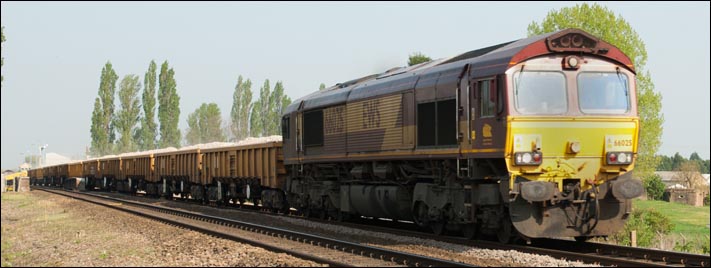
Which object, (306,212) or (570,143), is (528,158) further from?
(306,212)

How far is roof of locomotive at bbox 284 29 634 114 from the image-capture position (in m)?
15.4

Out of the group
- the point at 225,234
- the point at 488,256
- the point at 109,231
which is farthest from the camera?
the point at 109,231

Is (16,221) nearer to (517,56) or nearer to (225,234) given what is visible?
(225,234)

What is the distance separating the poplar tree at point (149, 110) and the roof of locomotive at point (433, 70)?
7110 cm

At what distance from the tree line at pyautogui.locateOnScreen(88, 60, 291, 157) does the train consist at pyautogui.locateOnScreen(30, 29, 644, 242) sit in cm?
7615

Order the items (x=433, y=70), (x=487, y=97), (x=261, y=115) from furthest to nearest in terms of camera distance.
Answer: (x=261, y=115) → (x=433, y=70) → (x=487, y=97)

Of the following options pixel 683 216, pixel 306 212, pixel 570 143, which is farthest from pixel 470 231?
pixel 683 216

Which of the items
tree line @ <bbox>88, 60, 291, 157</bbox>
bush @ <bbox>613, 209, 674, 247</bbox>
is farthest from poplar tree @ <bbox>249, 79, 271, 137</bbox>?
bush @ <bbox>613, 209, 674, 247</bbox>

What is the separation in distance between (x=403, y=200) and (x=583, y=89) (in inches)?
215

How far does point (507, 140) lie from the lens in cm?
1487

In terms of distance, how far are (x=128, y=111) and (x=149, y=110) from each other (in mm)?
3103

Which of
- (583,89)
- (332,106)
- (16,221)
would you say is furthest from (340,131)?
(16,221)

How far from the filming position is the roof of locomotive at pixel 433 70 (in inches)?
606

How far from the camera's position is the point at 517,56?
1513cm
